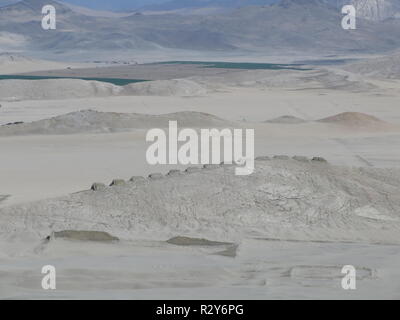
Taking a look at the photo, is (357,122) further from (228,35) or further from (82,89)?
(228,35)

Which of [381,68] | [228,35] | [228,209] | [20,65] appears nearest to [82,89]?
[228,209]

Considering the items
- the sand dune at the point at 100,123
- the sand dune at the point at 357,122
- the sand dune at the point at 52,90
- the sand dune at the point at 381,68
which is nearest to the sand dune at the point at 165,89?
the sand dune at the point at 52,90

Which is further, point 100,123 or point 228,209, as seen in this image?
point 100,123

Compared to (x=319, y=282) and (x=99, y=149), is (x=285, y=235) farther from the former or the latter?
(x=99, y=149)

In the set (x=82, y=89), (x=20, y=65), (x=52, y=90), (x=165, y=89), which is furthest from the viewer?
(x=20, y=65)

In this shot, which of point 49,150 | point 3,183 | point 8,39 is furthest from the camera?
point 8,39

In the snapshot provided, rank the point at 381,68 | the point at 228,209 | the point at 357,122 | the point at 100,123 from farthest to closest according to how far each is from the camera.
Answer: the point at 381,68 → the point at 357,122 → the point at 100,123 → the point at 228,209

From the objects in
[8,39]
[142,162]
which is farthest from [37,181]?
[8,39]
